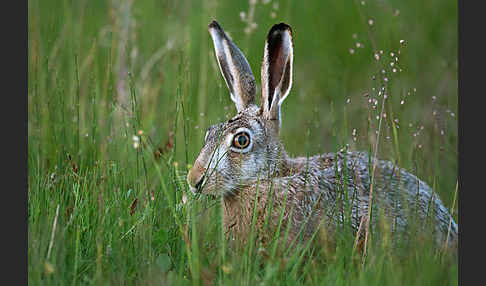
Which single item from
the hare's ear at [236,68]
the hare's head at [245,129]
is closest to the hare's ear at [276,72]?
the hare's head at [245,129]

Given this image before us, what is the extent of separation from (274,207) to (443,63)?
4.27 meters

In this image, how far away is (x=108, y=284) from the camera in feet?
12.2

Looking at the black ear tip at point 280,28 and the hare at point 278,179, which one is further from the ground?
the black ear tip at point 280,28

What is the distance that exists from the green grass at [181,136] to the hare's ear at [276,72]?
348 millimetres

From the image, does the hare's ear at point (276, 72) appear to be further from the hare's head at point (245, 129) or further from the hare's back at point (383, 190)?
the hare's back at point (383, 190)

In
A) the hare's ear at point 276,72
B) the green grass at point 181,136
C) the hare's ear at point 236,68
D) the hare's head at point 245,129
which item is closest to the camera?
the green grass at point 181,136

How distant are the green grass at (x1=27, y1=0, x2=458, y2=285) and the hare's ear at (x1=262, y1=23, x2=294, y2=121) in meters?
0.35

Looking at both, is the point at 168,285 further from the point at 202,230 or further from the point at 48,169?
the point at 48,169

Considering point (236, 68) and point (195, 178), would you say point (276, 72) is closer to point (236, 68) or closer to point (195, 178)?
point (236, 68)

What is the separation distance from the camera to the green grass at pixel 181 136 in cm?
394

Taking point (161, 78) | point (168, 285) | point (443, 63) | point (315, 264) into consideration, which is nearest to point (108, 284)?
point (168, 285)

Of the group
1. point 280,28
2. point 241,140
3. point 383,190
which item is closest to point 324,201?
point 383,190

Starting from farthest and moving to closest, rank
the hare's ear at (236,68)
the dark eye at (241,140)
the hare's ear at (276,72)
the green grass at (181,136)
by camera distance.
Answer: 1. the hare's ear at (236,68)
2. the hare's ear at (276,72)
3. the dark eye at (241,140)
4. the green grass at (181,136)

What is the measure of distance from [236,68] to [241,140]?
0.82 metres
